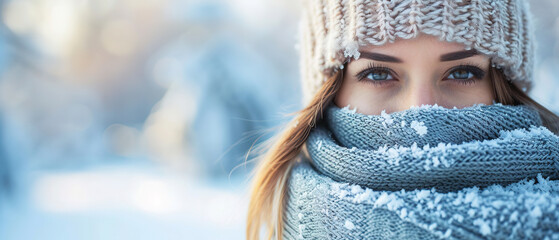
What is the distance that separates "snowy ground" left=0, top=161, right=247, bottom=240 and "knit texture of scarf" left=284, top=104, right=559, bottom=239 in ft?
3.34

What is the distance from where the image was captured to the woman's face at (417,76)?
2.54ft

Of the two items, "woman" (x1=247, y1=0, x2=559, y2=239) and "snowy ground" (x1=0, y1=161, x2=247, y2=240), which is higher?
"woman" (x1=247, y1=0, x2=559, y2=239)

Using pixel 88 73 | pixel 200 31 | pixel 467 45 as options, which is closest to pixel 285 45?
pixel 200 31

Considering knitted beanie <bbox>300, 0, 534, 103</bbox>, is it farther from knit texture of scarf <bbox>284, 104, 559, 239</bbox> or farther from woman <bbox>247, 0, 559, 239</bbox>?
knit texture of scarf <bbox>284, 104, 559, 239</bbox>

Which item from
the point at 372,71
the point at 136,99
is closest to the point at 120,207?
the point at 136,99

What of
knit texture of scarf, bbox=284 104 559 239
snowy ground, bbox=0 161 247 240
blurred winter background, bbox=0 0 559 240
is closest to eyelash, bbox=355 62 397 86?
knit texture of scarf, bbox=284 104 559 239

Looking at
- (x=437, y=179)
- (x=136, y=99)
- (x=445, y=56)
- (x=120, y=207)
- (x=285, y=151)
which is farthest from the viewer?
(x=136, y=99)

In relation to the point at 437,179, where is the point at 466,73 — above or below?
above

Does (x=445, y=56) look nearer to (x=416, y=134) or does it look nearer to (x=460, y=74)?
(x=460, y=74)

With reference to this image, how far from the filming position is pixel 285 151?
965 millimetres

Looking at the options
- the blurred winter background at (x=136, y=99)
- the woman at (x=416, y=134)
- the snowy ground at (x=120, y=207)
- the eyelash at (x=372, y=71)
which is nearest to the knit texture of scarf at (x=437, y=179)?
the woman at (x=416, y=134)

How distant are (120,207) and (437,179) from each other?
208 cm

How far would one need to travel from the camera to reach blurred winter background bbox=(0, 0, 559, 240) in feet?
7.40

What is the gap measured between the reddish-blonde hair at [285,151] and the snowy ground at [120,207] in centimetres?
71
